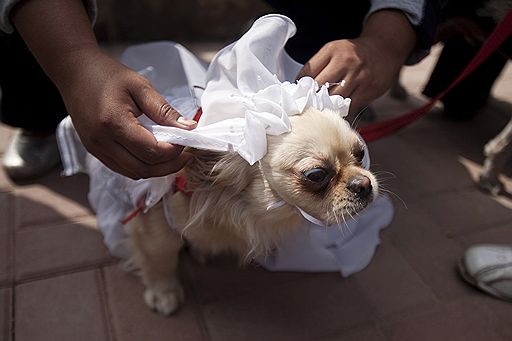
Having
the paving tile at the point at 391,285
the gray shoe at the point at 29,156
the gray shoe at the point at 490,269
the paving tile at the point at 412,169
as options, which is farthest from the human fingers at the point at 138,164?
the paving tile at the point at 412,169

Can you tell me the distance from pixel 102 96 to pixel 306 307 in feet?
3.12

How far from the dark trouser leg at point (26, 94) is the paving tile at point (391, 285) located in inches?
56.3

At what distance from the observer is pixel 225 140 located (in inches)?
38.7

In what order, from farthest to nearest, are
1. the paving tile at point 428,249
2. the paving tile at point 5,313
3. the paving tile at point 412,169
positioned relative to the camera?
the paving tile at point 412,169 → the paving tile at point 428,249 → the paving tile at point 5,313

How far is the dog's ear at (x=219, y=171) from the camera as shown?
1083 millimetres

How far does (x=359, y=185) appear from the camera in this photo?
3.42 feet

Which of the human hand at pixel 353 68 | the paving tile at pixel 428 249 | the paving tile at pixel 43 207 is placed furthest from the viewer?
the paving tile at pixel 43 207

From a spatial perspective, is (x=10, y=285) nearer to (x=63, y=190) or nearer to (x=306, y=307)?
(x=63, y=190)

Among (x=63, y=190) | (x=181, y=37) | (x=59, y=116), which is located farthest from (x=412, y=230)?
(x=181, y=37)

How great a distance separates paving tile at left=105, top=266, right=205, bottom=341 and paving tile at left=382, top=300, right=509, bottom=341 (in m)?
0.63

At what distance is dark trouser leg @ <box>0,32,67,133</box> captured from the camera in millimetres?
1776

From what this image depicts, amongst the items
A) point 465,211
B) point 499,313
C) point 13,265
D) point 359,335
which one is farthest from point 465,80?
point 13,265

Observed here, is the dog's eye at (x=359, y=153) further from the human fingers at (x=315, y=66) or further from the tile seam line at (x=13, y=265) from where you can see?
the tile seam line at (x=13, y=265)

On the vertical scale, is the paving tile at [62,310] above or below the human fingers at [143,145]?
below
